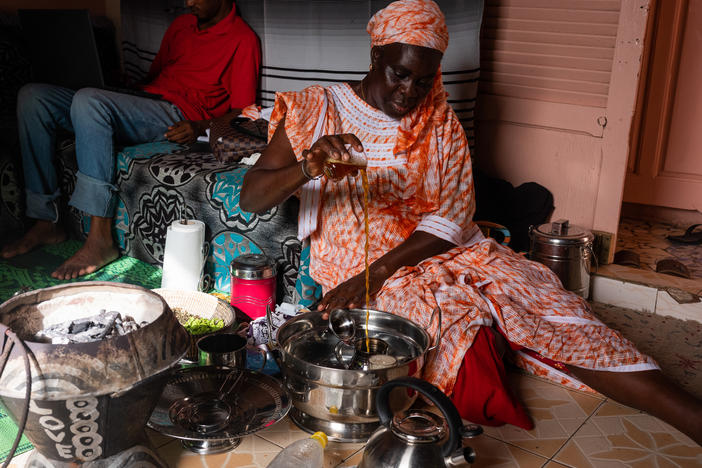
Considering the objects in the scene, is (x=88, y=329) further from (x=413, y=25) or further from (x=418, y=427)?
(x=413, y=25)

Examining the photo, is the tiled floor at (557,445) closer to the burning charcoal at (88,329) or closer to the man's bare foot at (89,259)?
the burning charcoal at (88,329)

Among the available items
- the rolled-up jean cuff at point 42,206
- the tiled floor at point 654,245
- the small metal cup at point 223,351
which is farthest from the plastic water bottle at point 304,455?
the rolled-up jean cuff at point 42,206

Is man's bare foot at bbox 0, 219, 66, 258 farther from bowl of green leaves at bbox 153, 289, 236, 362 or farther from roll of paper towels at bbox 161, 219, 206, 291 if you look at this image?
bowl of green leaves at bbox 153, 289, 236, 362

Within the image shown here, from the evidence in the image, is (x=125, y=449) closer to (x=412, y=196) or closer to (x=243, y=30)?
(x=412, y=196)

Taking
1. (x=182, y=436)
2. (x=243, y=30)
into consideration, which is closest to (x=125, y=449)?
(x=182, y=436)

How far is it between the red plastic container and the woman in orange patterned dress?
212mm

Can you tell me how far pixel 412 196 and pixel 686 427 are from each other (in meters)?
1.08

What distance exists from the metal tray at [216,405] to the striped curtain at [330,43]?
161cm

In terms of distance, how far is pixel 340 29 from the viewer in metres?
3.10

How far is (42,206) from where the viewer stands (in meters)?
3.24

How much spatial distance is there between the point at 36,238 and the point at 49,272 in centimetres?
34

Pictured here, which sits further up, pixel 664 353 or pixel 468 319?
pixel 468 319

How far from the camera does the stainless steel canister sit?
2750 mm

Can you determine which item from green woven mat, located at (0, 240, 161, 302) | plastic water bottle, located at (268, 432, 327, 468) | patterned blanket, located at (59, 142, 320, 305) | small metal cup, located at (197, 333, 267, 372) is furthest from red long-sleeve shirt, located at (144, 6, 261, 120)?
plastic water bottle, located at (268, 432, 327, 468)
